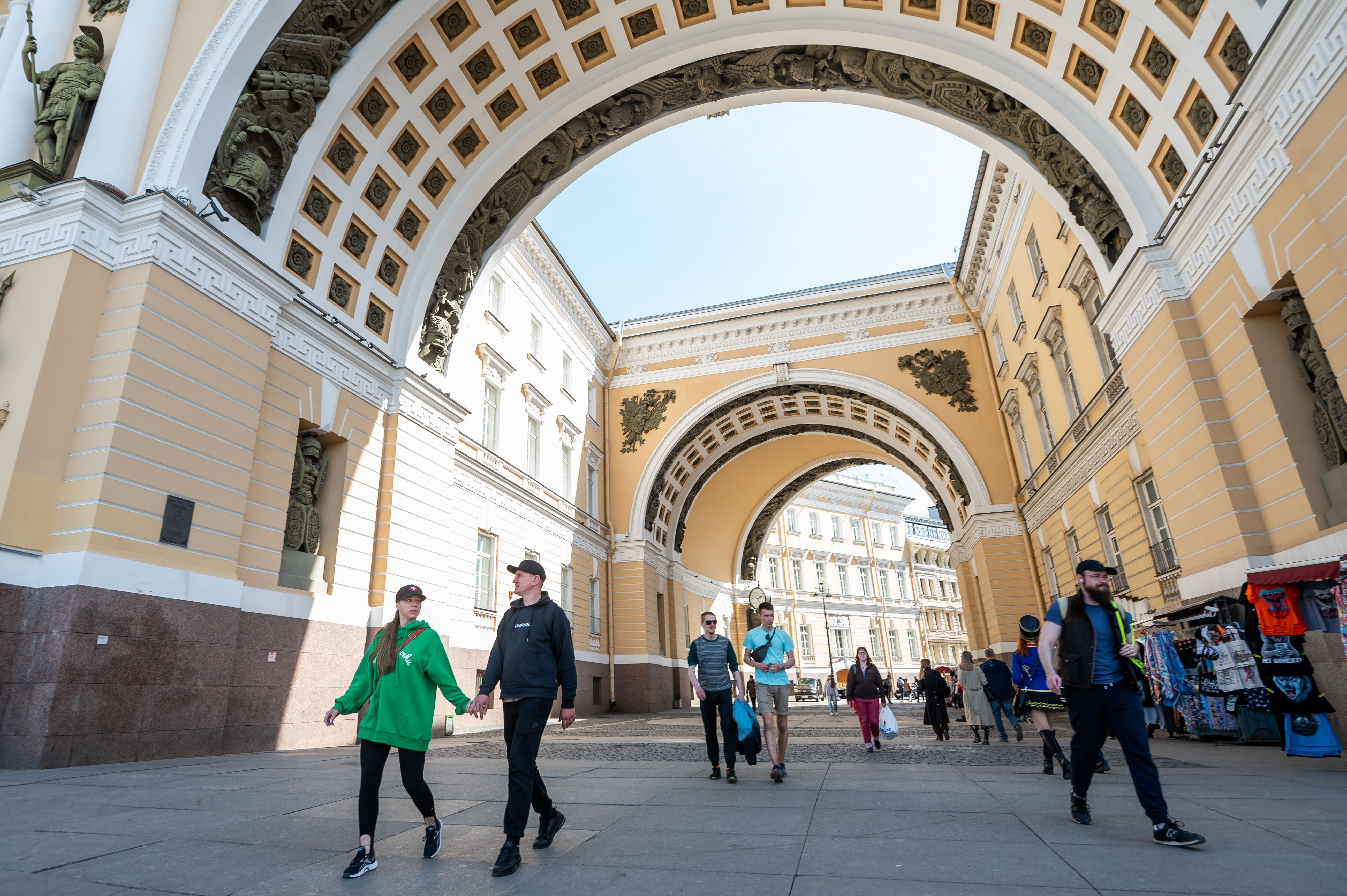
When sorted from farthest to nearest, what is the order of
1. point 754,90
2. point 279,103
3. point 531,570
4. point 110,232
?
point 754,90 < point 279,103 < point 110,232 < point 531,570

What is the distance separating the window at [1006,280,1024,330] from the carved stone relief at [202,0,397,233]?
57.1 feet

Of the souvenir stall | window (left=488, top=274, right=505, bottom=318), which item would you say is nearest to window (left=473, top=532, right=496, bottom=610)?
window (left=488, top=274, right=505, bottom=318)

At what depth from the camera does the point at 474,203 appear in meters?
15.4

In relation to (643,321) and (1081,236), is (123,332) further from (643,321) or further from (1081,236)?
(643,321)

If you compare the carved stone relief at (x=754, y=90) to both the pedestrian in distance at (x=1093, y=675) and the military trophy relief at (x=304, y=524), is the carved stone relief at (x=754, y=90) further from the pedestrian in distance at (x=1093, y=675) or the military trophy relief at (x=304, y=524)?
the pedestrian in distance at (x=1093, y=675)

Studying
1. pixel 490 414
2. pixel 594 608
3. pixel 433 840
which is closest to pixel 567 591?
pixel 594 608

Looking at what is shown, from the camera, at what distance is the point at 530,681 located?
419cm

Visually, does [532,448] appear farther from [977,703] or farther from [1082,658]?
[1082,658]

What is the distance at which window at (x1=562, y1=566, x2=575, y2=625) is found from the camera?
2308cm

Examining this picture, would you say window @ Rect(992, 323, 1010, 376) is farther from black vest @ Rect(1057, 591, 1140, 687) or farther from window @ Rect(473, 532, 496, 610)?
black vest @ Rect(1057, 591, 1140, 687)

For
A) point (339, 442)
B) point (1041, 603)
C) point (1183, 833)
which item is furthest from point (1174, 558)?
point (339, 442)

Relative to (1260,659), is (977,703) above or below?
below

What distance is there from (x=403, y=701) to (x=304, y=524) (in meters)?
8.91

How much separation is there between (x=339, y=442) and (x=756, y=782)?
9405mm
